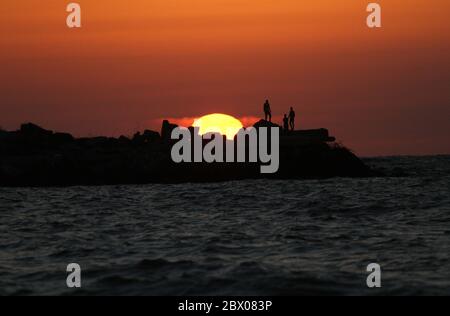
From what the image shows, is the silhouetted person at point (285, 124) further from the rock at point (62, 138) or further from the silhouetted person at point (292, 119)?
the rock at point (62, 138)

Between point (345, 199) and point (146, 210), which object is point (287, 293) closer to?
point (146, 210)

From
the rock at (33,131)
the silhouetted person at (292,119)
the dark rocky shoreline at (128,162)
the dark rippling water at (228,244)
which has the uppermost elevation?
the silhouetted person at (292,119)

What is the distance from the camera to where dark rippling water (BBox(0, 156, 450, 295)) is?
1742 cm

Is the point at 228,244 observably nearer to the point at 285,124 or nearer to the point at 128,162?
the point at 128,162

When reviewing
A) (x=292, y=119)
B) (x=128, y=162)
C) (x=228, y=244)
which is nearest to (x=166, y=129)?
(x=128, y=162)

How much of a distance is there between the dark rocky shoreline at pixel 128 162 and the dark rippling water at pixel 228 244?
45.5ft

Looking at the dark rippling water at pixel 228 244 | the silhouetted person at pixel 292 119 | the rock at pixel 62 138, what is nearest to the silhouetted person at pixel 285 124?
the silhouetted person at pixel 292 119

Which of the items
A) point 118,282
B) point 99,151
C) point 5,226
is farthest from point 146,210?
point 99,151

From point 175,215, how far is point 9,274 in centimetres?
1350

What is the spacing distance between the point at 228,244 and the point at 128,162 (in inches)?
1376

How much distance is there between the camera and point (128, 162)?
57188 mm

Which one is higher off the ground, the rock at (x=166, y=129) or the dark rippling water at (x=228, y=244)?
the rock at (x=166, y=129)

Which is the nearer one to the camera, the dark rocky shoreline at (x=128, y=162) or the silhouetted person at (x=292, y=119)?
the dark rocky shoreline at (x=128, y=162)

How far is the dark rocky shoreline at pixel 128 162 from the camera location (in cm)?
5525
